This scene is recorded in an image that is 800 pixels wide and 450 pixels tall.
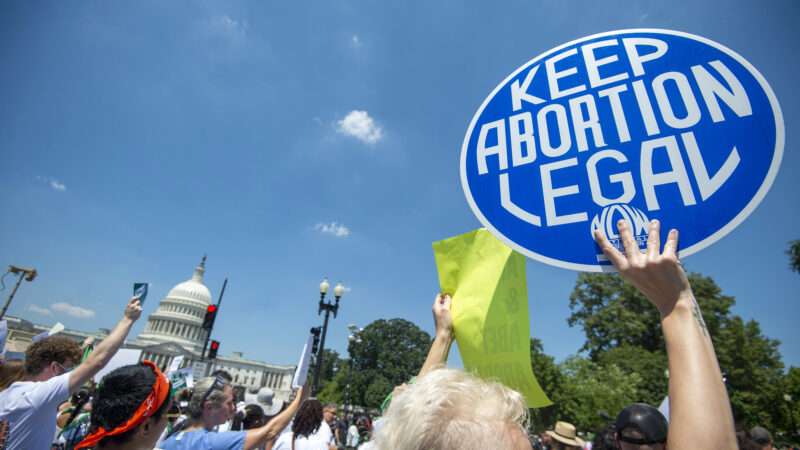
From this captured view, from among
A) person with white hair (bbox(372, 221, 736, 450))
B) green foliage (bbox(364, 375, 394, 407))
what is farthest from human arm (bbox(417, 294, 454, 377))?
green foliage (bbox(364, 375, 394, 407))

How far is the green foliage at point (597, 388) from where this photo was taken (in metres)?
24.8

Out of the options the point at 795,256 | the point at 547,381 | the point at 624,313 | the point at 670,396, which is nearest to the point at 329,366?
the point at 547,381

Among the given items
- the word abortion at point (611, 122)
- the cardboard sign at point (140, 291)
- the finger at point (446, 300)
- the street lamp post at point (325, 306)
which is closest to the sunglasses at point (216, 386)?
the cardboard sign at point (140, 291)

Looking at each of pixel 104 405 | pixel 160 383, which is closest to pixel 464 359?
pixel 160 383

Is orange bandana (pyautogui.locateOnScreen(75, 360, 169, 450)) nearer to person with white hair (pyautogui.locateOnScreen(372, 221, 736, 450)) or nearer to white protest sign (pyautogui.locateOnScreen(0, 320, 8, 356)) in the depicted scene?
person with white hair (pyautogui.locateOnScreen(372, 221, 736, 450))

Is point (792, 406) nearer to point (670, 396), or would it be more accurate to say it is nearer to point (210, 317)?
point (210, 317)

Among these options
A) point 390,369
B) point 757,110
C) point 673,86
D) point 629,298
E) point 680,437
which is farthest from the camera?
point 390,369

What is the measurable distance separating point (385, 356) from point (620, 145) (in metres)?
66.1

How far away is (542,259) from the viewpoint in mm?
1418

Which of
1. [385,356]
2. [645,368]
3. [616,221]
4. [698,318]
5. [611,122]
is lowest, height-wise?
[698,318]

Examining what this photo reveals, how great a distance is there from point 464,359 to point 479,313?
0.23m

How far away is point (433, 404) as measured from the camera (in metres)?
0.96

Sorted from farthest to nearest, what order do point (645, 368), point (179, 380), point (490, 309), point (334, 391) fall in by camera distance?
point (334, 391) → point (645, 368) → point (179, 380) → point (490, 309)

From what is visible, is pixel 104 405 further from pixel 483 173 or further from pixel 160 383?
pixel 483 173
